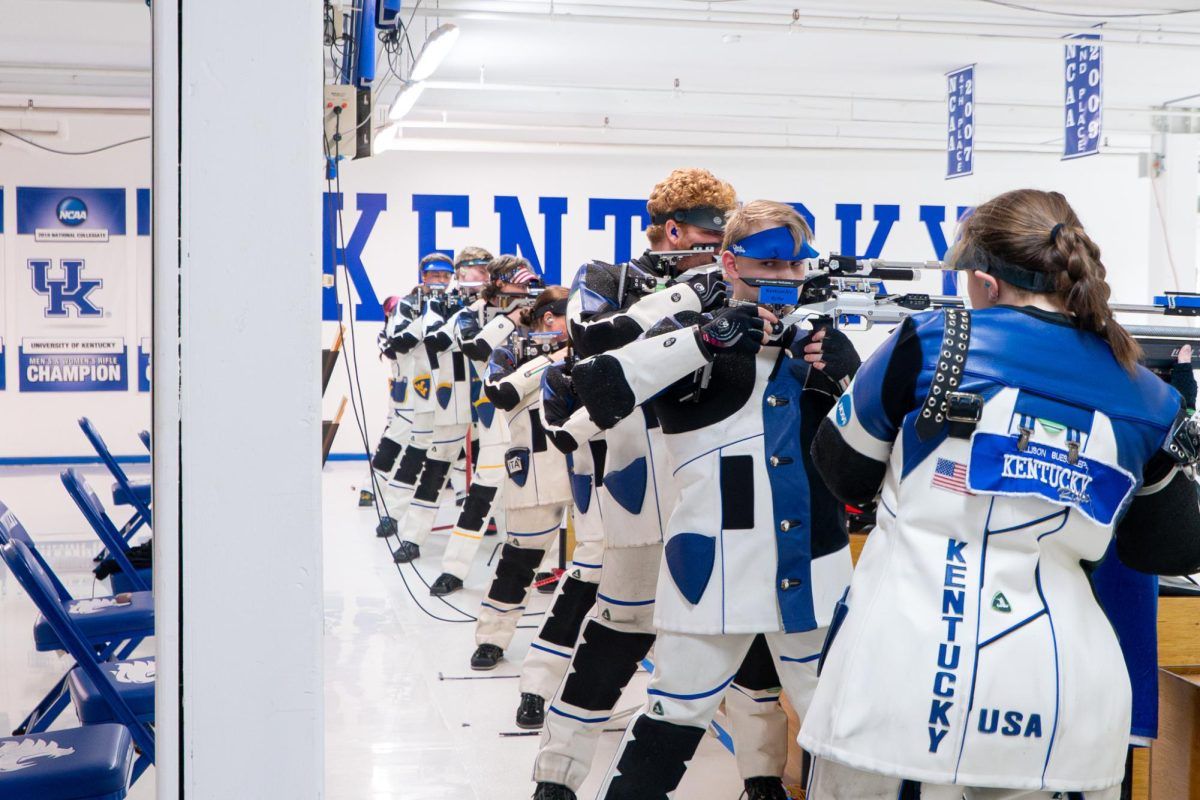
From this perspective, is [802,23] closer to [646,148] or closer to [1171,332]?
[646,148]

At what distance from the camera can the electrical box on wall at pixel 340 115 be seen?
4.00 meters

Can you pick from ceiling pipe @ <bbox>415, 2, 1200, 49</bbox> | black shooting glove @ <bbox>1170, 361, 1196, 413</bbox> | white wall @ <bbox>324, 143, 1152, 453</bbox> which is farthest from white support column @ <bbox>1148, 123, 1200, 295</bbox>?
black shooting glove @ <bbox>1170, 361, 1196, 413</bbox>

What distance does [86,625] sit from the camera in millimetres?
3734

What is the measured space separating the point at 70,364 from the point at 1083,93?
10.1m

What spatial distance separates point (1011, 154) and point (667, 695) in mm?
13392

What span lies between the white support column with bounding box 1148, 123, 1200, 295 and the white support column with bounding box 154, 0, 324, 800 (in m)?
13.0

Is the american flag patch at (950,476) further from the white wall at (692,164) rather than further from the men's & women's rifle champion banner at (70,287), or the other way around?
the men's & women's rifle champion banner at (70,287)

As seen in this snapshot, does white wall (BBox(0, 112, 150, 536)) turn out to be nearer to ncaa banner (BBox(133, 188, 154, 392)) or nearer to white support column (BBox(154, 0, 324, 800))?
ncaa banner (BBox(133, 188, 154, 392))

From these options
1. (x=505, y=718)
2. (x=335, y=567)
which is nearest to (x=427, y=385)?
(x=335, y=567)

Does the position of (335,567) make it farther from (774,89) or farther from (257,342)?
(774,89)

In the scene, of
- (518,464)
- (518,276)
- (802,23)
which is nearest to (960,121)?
(802,23)

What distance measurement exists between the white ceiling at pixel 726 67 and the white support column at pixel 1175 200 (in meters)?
0.21

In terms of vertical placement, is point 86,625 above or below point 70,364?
below

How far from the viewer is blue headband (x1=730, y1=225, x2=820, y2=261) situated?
109 inches
